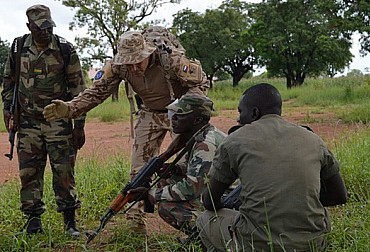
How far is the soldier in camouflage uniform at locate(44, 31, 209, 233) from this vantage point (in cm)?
340

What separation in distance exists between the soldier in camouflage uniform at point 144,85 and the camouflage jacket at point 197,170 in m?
0.74

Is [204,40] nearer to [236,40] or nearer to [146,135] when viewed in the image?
[236,40]

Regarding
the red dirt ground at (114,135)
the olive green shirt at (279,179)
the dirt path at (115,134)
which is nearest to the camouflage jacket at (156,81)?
the olive green shirt at (279,179)

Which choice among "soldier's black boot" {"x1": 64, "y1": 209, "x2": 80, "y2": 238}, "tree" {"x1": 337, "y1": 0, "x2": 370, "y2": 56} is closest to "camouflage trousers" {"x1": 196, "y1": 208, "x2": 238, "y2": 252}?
Answer: "soldier's black boot" {"x1": 64, "y1": 209, "x2": 80, "y2": 238}

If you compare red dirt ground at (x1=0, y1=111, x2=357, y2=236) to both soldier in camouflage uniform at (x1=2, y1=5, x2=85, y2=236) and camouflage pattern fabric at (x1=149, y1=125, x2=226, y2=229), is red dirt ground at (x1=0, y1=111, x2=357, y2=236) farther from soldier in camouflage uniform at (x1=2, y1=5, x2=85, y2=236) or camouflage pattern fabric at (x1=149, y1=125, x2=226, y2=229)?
camouflage pattern fabric at (x1=149, y1=125, x2=226, y2=229)

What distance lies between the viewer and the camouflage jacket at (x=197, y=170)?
8.98 ft

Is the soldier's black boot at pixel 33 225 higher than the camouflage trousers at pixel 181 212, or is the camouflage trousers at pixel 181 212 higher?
the camouflage trousers at pixel 181 212

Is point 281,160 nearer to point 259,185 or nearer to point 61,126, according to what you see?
point 259,185

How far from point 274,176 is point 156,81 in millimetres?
1819

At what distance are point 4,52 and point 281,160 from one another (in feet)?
122

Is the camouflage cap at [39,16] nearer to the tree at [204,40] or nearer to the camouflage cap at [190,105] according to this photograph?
the camouflage cap at [190,105]

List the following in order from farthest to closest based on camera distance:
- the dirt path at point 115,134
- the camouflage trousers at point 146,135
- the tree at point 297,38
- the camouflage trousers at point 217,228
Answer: the tree at point 297,38
the dirt path at point 115,134
the camouflage trousers at point 146,135
the camouflage trousers at point 217,228

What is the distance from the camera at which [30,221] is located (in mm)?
3512

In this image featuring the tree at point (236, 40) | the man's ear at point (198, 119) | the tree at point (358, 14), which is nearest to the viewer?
the man's ear at point (198, 119)
